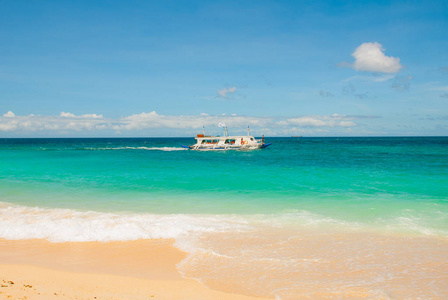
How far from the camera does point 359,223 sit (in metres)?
12.6

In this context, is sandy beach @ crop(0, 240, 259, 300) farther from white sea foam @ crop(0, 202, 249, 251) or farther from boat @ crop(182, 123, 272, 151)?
boat @ crop(182, 123, 272, 151)

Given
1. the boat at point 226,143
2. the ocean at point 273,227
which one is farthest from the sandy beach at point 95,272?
the boat at point 226,143

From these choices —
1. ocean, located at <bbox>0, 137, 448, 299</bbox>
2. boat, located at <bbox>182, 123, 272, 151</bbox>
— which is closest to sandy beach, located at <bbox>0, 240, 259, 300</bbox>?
ocean, located at <bbox>0, 137, 448, 299</bbox>

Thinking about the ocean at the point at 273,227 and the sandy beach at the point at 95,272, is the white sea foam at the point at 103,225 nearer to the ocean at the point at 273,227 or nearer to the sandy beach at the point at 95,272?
the ocean at the point at 273,227

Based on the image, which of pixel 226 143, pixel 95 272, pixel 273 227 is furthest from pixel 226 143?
pixel 95 272

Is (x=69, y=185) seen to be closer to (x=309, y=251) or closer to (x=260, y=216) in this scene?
(x=260, y=216)

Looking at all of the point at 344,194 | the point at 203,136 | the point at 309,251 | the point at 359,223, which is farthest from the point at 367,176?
the point at 203,136

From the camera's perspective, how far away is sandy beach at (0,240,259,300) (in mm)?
6695

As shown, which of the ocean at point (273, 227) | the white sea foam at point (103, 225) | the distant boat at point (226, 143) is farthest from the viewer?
the distant boat at point (226, 143)

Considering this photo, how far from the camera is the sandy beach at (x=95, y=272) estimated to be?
6.70 meters

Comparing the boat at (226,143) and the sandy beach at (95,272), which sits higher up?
the boat at (226,143)

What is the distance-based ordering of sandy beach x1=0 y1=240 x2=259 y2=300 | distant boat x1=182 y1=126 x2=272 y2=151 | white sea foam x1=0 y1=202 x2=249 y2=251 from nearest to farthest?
sandy beach x1=0 y1=240 x2=259 y2=300, white sea foam x1=0 y1=202 x2=249 y2=251, distant boat x1=182 y1=126 x2=272 y2=151

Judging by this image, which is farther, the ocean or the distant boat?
the distant boat

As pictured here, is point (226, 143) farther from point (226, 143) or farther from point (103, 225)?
point (103, 225)
